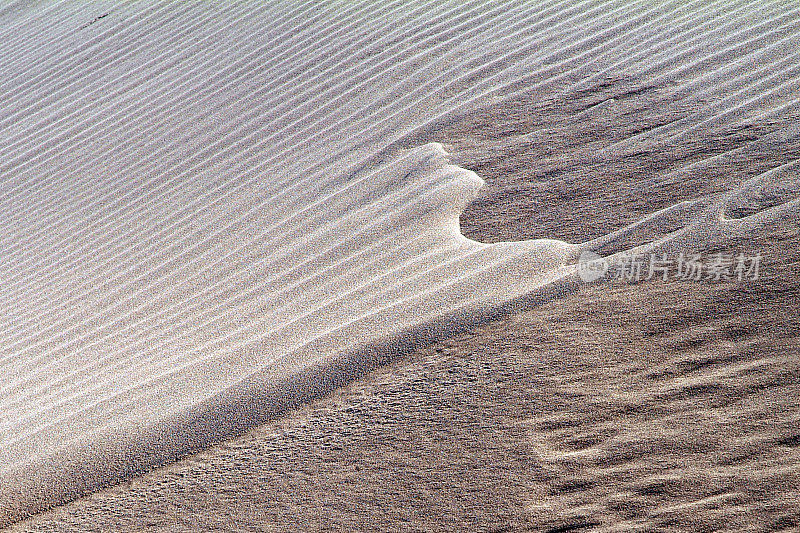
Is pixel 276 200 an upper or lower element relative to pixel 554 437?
upper

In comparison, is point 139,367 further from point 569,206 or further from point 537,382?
point 569,206

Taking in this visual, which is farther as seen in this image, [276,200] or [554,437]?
[276,200]

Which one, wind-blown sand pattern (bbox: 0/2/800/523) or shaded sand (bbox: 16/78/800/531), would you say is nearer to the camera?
shaded sand (bbox: 16/78/800/531)

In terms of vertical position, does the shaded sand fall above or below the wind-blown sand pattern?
below
